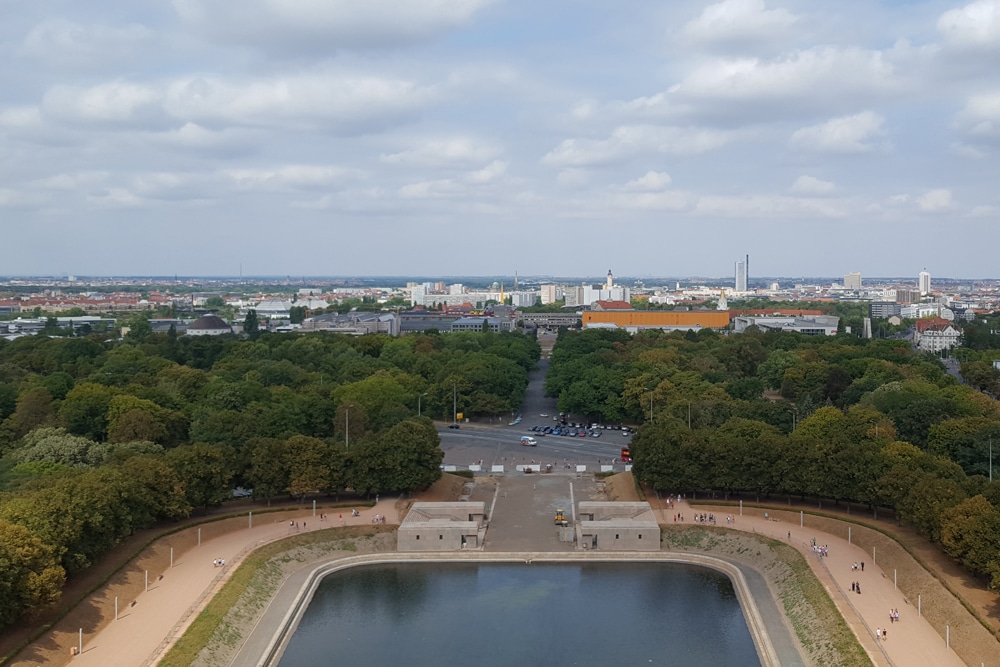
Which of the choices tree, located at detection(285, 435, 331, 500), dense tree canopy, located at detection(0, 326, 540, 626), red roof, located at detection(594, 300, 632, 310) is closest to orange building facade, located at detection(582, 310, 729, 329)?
red roof, located at detection(594, 300, 632, 310)

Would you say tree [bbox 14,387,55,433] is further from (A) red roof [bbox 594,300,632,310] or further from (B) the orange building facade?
(A) red roof [bbox 594,300,632,310]

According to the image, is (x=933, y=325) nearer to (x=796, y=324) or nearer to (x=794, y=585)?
(x=796, y=324)

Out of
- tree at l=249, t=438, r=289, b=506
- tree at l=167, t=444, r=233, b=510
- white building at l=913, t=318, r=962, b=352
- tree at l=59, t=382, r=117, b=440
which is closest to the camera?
tree at l=167, t=444, r=233, b=510

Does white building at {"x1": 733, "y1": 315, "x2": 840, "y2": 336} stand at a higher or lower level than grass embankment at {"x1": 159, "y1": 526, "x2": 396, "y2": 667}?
higher

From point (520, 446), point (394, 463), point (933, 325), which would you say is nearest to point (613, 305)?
point (933, 325)

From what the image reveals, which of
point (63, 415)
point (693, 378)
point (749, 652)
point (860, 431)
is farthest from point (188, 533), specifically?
point (693, 378)
